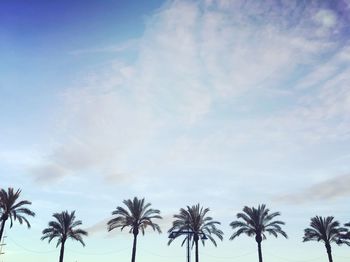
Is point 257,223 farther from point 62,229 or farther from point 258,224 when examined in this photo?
point 62,229

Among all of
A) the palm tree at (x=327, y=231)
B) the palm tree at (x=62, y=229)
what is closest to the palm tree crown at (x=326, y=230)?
the palm tree at (x=327, y=231)

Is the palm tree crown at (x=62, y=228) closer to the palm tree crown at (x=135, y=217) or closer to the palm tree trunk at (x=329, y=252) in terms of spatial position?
the palm tree crown at (x=135, y=217)

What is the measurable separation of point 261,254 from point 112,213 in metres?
22.0

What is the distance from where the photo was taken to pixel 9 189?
49.6 meters

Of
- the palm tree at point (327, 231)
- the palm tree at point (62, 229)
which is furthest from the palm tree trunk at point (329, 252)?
the palm tree at point (62, 229)

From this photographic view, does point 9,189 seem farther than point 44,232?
No

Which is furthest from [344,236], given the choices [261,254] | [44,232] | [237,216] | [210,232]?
[44,232]

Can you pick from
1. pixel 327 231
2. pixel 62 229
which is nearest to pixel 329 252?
pixel 327 231

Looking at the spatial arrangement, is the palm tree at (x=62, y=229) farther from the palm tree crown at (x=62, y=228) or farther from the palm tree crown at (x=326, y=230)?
the palm tree crown at (x=326, y=230)

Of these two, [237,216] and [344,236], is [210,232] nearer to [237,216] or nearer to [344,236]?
[237,216]

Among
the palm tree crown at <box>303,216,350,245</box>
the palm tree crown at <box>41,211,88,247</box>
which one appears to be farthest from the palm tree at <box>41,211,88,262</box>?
the palm tree crown at <box>303,216,350,245</box>

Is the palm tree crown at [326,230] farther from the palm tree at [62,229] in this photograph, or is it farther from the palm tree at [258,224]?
the palm tree at [62,229]

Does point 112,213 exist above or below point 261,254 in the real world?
above

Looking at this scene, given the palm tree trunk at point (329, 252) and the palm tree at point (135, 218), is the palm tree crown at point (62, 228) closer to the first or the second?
the palm tree at point (135, 218)
